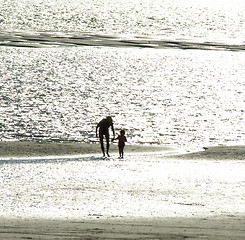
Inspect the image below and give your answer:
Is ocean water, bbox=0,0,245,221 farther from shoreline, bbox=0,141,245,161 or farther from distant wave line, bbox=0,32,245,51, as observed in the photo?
shoreline, bbox=0,141,245,161

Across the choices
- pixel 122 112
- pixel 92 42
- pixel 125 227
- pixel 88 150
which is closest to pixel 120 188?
pixel 125 227

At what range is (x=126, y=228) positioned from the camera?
9281 mm

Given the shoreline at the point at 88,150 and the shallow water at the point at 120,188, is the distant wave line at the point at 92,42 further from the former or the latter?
the shallow water at the point at 120,188

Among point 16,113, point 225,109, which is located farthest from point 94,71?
point 16,113

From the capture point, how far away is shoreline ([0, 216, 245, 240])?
870cm

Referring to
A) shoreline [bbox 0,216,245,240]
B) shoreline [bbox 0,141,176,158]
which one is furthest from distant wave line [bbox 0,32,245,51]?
shoreline [bbox 0,216,245,240]

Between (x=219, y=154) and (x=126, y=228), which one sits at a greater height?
(x=126, y=228)

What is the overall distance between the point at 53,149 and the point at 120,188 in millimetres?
8442

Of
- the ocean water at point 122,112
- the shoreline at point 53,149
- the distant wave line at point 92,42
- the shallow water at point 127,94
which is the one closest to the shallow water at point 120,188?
the ocean water at point 122,112

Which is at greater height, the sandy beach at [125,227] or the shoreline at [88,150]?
the sandy beach at [125,227]

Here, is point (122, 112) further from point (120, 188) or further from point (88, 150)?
point (120, 188)

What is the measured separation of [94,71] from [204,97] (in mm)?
14494

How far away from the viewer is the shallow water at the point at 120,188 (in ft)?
35.7

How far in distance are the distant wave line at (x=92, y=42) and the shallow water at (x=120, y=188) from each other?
151 ft
